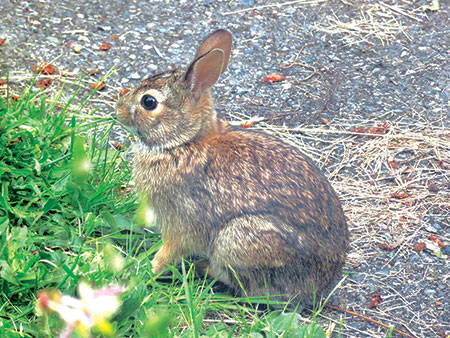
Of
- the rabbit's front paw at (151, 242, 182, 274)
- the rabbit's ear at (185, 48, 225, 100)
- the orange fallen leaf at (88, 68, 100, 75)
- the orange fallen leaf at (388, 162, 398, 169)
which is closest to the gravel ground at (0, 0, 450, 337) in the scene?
the orange fallen leaf at (88, 68, 100, 75)

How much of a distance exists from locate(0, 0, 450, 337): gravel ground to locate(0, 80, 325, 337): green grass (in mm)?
1145

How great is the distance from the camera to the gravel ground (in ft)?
17.3

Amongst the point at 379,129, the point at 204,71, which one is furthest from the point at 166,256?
the point at 379,129

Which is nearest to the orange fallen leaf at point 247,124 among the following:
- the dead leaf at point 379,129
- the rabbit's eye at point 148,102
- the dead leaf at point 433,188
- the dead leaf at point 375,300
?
the dead leaf at point 379,129

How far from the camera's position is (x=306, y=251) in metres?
3.44

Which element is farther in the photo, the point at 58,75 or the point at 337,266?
the point at 58,75

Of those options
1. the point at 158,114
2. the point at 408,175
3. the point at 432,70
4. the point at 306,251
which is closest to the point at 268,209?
the point at 306,251

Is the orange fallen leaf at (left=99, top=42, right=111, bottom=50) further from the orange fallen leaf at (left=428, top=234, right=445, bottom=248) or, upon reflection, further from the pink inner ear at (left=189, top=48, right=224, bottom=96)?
the orange fallen leaf at (left=428, top=234, right=445, bottom=248)

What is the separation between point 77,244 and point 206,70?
1143mm

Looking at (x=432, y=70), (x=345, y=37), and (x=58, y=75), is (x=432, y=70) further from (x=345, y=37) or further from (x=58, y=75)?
(x=58, y=75)

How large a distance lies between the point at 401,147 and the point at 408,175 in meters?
0.30

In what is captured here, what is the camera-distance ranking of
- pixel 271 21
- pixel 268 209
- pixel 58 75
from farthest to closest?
pixel 271 21, pixel 58 75, pixel 268 209

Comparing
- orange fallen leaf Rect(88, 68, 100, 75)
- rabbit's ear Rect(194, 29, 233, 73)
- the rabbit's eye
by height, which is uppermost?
rabbit's ear Rect(194, 29, 233, 73)

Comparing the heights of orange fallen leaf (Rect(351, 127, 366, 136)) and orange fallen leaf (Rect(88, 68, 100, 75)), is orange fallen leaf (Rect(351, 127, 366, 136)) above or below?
below
